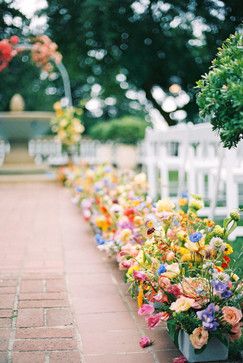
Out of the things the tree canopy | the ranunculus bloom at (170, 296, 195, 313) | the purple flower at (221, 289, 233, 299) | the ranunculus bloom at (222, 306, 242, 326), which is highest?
the tree canopy

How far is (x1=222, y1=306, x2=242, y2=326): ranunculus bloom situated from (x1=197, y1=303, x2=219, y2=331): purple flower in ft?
0.17

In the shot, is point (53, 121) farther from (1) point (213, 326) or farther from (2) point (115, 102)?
(2) point (115, 102)

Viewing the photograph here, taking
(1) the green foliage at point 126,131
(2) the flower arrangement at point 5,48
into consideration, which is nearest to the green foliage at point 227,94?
(2) the flower arrangement at point 5,48

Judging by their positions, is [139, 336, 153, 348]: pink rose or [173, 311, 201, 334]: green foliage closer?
[173, 311, 201, 334]: green foliage

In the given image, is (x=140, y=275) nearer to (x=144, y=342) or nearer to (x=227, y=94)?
(x=144, y=342)

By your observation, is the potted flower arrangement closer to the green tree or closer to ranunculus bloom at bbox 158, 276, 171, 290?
ranunculus bloom at bbox 158, 276, 171, 290

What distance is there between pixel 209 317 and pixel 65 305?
1155mm

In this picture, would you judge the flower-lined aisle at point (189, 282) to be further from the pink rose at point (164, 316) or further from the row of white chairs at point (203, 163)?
the row of white chairs at point (203, 163)

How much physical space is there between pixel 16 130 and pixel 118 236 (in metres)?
9.69

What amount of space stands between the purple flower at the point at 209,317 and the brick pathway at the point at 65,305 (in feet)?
0.89

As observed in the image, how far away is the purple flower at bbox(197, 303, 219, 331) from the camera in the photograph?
2.28 meters

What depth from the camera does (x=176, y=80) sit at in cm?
1869

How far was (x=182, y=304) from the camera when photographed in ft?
7.84

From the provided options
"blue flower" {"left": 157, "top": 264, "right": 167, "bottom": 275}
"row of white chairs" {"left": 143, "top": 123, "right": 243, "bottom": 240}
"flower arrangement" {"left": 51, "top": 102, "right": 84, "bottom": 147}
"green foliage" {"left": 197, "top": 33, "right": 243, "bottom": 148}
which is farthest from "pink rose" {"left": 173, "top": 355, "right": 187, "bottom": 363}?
"flower arrangement" {"left": 51, "top": 102, "right": 84, "bottom": 147}
